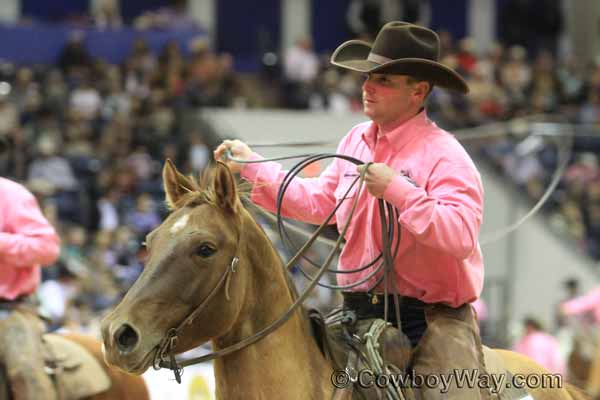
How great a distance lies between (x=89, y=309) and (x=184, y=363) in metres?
7.09

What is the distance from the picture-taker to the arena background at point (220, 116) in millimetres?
14109

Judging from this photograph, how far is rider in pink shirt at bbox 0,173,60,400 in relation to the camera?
19.3 feet

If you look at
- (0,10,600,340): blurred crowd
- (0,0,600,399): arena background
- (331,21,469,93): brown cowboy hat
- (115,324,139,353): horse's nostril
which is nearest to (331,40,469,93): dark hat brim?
(331,21,469,93): brown cowboy hat

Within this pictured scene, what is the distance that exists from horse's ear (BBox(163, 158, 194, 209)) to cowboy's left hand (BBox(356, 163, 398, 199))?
667 mm

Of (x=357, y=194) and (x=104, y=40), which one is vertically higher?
(x=357, y=194)

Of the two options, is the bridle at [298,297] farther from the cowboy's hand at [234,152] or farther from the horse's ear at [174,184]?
the horse's ear at [174,184]

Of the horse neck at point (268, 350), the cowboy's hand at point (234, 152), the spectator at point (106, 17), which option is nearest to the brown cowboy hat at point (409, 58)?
the cowboy's hand at point (234, 152)

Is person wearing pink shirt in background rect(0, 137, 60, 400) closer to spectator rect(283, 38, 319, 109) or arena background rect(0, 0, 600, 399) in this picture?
arena background rect(0, 0, 600, 399)

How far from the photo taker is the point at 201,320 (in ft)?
14.2

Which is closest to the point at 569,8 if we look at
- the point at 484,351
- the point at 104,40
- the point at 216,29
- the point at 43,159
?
the point at 216,29

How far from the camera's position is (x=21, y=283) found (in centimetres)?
614

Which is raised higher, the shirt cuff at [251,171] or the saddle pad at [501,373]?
the shirt cuff at [251,171]

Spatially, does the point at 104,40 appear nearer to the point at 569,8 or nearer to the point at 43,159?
the point at 43,159

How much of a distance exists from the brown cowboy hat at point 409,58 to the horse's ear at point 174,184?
33.0 inches
